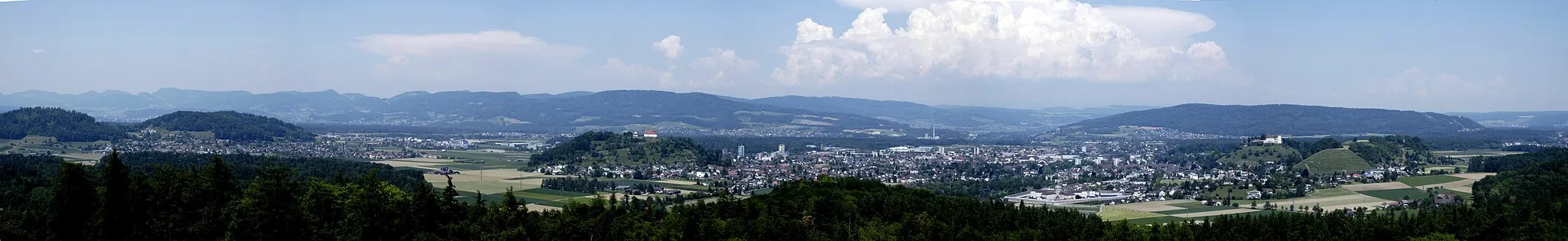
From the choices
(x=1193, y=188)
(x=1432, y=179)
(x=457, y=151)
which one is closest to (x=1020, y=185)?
(x=1193, y=188)

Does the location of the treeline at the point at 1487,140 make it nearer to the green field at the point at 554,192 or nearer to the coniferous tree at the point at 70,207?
the green field at the point at 554,192

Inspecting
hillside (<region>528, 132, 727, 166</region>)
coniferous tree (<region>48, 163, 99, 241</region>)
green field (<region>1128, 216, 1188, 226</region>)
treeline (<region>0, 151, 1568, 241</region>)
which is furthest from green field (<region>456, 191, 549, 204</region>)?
hillside (<region>528, 132, 727, 166</region>)

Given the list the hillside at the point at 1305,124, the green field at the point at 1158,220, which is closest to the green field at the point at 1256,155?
the green field at the point at 1158,220

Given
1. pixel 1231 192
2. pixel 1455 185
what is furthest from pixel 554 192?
pixel 1455 185

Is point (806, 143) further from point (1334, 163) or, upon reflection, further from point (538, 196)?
point (538, 196)

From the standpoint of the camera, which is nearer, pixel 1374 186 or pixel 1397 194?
pixel 1397 194

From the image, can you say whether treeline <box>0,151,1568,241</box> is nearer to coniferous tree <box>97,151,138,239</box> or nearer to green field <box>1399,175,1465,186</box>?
coniferous tree <box>97,151,138,239</box>
